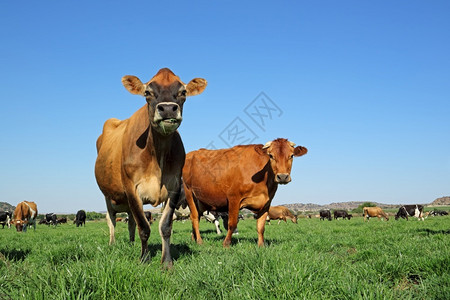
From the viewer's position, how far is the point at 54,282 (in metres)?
3.22

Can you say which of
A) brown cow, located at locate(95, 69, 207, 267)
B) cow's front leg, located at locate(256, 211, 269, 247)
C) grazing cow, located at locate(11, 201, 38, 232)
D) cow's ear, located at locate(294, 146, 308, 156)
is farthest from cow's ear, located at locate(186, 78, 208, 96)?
grazing cow, located at locate(11, 201, 38, 232)

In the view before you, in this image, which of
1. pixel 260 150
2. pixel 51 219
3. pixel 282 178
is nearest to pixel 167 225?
pixel 282 178

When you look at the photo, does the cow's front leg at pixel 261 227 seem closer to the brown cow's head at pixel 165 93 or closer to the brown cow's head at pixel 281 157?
the brown cow's head at pixel 281 157

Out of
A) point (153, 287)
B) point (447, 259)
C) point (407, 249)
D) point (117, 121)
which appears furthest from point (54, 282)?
point (117, 121)

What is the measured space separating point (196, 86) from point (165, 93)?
0.76 m

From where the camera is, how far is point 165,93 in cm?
538

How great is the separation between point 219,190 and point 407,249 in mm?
4630

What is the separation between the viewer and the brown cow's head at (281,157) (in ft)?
27.1

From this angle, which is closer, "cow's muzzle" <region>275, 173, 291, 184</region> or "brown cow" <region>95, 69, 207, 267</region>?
"brown cow" <region>95, 69, 207, 267</region>

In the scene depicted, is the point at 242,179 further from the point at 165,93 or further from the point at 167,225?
the point at 165,93

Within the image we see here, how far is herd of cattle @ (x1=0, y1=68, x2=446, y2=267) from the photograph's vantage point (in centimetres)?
559

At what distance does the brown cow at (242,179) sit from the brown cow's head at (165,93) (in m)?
3.29

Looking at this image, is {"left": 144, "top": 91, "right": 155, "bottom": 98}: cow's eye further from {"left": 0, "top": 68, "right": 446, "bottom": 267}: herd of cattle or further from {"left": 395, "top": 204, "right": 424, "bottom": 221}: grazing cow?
{"left": 395, "top": 204, "right": 424, "bottom": 221}: grazing cow

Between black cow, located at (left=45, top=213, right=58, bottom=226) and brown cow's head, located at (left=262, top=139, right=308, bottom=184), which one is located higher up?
brown cow's head, located at (left=262, top=139, right=308, bottom=184)
